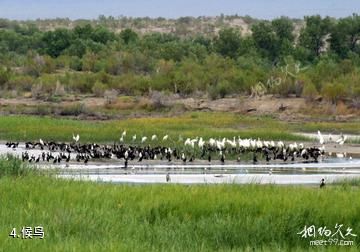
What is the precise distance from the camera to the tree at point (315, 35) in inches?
3268

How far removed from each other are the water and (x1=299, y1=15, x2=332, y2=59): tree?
51119mm

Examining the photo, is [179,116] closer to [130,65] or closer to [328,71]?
[328,71]

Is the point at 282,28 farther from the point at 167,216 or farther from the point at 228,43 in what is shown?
the point at 167,216

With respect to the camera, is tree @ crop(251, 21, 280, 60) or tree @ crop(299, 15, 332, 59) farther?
tree @ crop(251, 21, 280, 60)

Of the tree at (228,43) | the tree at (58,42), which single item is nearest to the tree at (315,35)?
the tree at (228,43)

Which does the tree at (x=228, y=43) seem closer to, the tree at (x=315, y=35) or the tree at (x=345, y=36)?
the tree at (x=315, y=35)

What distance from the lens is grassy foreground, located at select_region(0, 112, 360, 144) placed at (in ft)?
128

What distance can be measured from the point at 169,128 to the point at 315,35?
142 ft

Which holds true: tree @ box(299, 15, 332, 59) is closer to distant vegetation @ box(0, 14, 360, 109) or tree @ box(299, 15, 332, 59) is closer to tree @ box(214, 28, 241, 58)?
distant vegetation @ box(0, 14, 360, 109)

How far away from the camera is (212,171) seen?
2822 cm

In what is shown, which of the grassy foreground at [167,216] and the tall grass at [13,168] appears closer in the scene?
the grassy foreground at [167,216]

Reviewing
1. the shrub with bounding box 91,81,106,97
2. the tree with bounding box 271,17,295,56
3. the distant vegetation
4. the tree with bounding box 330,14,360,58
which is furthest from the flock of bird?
the tree with bounding box 271,17,295,56

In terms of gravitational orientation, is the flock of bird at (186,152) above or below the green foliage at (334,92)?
above

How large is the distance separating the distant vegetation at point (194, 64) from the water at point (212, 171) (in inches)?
1057
